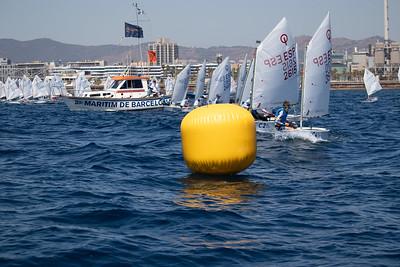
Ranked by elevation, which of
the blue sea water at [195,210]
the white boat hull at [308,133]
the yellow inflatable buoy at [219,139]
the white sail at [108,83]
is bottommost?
the blue sea water at [195,210]

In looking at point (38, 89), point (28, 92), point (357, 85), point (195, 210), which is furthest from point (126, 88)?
point (357, 85)

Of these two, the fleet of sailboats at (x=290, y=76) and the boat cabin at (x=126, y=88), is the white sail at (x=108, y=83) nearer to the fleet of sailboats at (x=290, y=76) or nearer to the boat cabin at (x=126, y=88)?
the boat cabin at (x=126, y=88)

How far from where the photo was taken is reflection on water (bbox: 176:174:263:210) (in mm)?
12570

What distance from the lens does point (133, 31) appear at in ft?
212

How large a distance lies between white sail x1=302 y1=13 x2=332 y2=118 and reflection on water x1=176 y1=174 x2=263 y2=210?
10640 mm

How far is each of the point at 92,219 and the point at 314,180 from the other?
6.38 metres

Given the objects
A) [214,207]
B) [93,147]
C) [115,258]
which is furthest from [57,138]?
[115,258]

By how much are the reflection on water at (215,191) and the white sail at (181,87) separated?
3913 centimetres

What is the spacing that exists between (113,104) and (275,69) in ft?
86.2

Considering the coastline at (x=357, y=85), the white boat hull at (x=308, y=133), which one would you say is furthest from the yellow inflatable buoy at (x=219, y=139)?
the coastline at (x=357, y=85)

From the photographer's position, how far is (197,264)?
8.82m

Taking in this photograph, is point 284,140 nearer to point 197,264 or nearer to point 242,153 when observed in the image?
point 242,153

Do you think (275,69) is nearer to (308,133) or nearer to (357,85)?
(308,133)

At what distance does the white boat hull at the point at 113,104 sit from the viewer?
5144 cm
